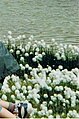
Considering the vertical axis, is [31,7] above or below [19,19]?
above

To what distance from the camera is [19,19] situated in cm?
1758

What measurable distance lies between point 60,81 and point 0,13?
12877 millimetres

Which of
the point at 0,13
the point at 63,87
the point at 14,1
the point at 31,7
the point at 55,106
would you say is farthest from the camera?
the point at 14,1

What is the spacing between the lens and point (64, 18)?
17.9m

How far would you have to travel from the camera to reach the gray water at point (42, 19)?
14.2 meters

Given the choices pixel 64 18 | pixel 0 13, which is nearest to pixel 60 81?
pixel 64 18

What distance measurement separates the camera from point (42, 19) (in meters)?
17.5

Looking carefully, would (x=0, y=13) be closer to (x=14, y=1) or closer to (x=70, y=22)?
(x=70, y=22)

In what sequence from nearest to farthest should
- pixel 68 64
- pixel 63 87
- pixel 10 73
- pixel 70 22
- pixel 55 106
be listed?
Result: pixel 55 106, pixel 63 87, pixel 10 73, pixel 68 64, pixel 70 22

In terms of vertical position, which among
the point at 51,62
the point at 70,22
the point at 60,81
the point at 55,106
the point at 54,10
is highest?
the point at 54,10

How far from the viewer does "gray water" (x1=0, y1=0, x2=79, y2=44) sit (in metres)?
14.2

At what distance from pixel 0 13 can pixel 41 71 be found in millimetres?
12127

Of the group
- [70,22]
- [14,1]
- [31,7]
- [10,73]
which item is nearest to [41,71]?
[10,73]

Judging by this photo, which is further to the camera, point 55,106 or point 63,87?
point 63,87
